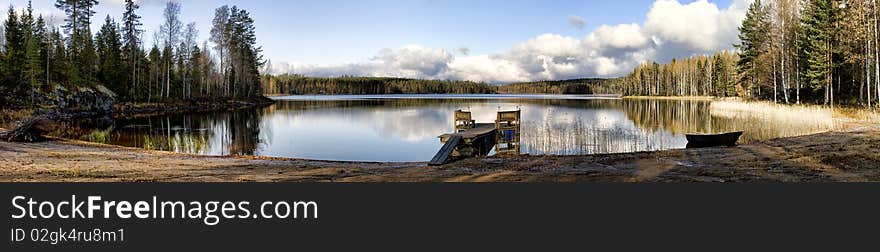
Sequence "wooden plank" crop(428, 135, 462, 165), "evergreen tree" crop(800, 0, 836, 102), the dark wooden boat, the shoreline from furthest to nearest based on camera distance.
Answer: "evergreen tree" crop(800, 0, 836, 102)
the dark wooden boat
"wooden plank" crop(428, 135, 462, 165)
the shoreline

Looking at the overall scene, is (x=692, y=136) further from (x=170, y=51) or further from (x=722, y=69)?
(x=722, y=69)

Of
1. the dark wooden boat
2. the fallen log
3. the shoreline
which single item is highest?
the fallen log

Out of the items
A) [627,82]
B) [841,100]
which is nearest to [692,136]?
[841,100]

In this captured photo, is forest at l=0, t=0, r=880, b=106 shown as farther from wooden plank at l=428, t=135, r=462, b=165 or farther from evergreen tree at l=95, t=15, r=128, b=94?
wooden plank at l=428, t=135, r=462, b=165

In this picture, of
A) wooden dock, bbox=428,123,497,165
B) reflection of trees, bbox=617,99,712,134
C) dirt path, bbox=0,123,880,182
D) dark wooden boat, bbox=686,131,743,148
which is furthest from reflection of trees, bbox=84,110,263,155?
A: reflection of trees, bbox=617,99,712,134

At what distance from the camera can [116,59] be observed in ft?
161

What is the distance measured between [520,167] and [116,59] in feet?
165

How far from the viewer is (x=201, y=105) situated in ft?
180

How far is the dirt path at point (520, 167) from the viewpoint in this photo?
10.1 meters

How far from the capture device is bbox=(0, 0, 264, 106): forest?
1508 inches

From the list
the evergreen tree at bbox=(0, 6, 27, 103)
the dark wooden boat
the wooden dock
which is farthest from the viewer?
the evergreen tree at bbox=(0, 6, 27, 103)

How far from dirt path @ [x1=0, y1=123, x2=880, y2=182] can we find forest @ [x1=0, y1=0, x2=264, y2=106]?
96.9 feet

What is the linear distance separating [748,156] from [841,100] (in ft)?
118

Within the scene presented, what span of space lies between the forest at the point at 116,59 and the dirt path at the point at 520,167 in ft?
96.9
